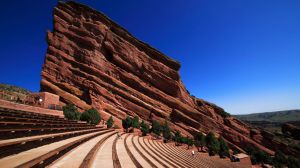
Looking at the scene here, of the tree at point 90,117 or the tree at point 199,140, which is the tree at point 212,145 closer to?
the tree at point 199,140

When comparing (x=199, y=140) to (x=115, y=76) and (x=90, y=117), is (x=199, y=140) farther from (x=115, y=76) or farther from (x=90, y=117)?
(x=90, y=117)

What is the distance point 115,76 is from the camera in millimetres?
49188

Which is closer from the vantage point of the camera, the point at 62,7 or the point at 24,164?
the point at 24,164

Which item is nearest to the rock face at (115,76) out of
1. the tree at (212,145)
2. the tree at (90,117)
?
the tree at (212,145)

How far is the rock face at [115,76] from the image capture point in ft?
141

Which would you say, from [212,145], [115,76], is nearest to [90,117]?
[115,76]

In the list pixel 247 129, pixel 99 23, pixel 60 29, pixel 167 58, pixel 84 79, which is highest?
pixel 99 23

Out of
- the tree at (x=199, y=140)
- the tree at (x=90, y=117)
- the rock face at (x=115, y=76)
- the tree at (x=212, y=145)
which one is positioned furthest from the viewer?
the rock face at (x=115, y=76)

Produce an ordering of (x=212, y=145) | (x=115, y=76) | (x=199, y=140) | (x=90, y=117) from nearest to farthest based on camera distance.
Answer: (x=90, y=117) < (x=212, y=145) < (x=199, y=140) < (x=115, y=76)

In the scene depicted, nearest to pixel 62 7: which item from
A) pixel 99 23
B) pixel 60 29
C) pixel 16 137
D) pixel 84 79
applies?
pixel 60 29

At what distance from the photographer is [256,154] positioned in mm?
49719

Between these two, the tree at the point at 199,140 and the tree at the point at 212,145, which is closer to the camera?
the tree at the point at 212,145

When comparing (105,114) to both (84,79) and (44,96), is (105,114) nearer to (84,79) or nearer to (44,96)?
(84,79)

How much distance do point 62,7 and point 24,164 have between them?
5569cm
